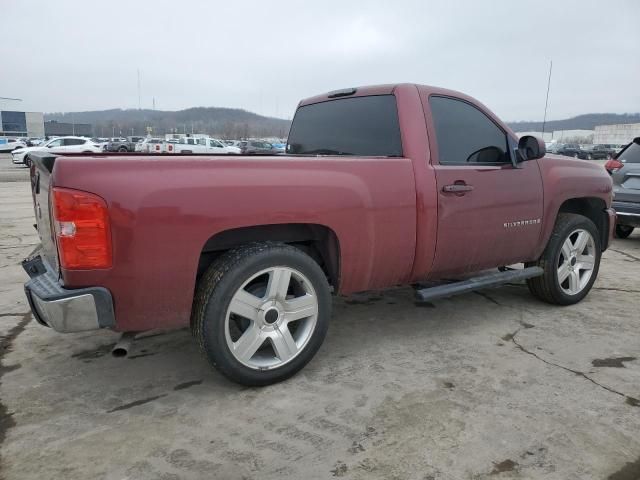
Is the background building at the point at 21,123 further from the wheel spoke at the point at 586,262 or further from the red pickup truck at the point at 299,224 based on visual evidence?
the wheel spoke at the point at 586,262

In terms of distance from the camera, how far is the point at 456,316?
14.0ft

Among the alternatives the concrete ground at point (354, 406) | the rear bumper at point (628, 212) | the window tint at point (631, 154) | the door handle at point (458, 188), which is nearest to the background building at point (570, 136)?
the window tint at point (631, 154)

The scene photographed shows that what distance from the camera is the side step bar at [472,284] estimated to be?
3492 millimetres

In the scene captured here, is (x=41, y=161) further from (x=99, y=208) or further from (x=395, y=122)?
(x=395, y=122)

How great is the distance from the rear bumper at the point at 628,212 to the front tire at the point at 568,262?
3.00 m

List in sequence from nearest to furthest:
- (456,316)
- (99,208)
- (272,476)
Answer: (272,476)
(99,208)
(456,316)

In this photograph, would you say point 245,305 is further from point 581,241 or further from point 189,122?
point 189,122

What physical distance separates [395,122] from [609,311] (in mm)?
2725

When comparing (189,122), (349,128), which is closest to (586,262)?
(349,128)

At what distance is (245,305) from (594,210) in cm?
377

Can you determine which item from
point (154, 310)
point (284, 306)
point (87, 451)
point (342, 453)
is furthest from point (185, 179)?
point (342, 453)

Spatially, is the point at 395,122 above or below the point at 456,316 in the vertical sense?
above

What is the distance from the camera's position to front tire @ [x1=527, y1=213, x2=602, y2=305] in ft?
14.1

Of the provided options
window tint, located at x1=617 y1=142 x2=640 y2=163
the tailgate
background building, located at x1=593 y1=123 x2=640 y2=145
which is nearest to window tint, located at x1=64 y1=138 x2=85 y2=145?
window tint, located at x1=617 y1=142 x2=640 y2=163
